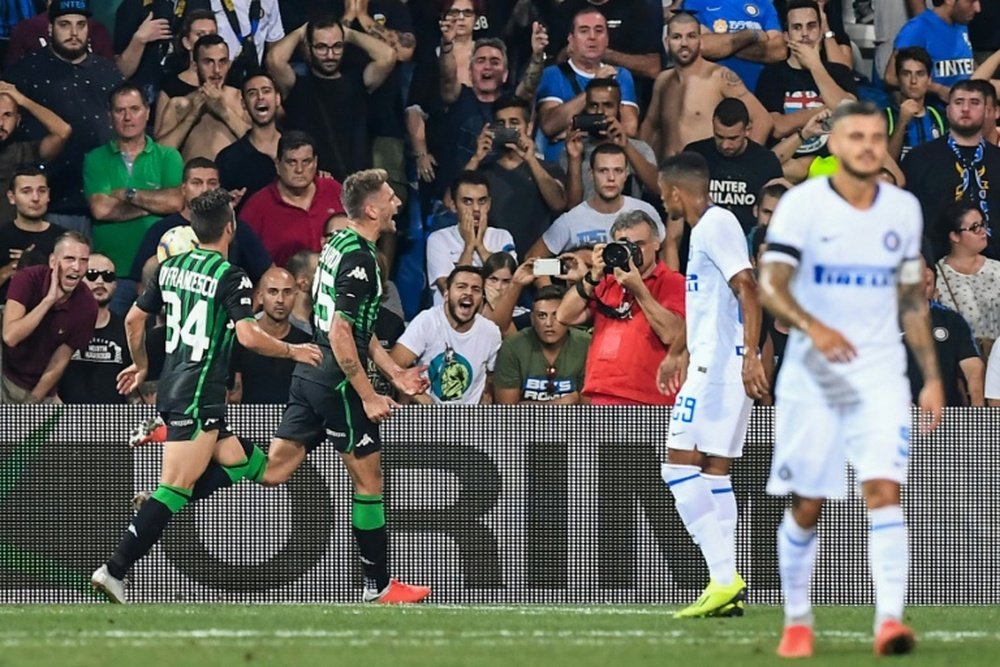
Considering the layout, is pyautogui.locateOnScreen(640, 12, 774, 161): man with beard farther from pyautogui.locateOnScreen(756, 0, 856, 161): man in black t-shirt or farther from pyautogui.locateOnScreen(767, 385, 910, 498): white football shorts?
pyautogui.locateOnScreen(767, 385, 910, 498): white football shorts

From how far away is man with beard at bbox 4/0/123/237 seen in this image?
49.1 ft

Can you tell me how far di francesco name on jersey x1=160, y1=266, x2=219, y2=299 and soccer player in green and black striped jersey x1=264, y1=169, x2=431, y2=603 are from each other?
623 mm

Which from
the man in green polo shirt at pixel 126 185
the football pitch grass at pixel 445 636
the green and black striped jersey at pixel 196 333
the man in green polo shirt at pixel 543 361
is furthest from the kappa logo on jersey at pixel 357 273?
the man in green polo shirt at pixel 126 185

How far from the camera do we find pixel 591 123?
49.8 feet

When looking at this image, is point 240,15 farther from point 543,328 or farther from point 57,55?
point 543,328

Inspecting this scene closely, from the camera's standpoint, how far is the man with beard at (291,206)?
14633 millimetres

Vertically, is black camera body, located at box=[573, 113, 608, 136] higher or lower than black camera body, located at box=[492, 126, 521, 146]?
higher

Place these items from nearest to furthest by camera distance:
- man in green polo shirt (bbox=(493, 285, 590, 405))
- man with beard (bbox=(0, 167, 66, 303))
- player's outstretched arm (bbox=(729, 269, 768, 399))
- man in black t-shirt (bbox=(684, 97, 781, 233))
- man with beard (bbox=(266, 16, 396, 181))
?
player's outstretched arm (bbox=(729, 269, 768, 399)), man in green polo shirt (bbox=(493, 285, 590, 405)), man with beard (bbox=(0, 167, 66, 303)), man in black t-shirt (bbox=(684, 97, 781, 233)), man with beard (bbox=(266, 16, 396, 181))

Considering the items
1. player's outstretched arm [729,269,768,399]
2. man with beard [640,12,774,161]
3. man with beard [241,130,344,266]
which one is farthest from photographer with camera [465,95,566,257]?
player's outstretched arm [729,269,768,399]

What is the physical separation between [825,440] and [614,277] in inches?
152

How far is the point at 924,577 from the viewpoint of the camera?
468 inches

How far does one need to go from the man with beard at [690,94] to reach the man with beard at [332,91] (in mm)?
2154

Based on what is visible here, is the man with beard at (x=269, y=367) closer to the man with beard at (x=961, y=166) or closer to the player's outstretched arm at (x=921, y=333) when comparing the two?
the man with beard at (x=961, y=166)

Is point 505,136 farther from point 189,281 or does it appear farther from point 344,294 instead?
point 189,281
